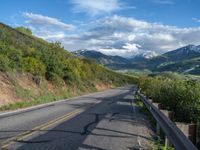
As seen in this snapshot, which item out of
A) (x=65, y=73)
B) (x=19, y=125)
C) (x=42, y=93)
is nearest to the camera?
(x=19, y=125)

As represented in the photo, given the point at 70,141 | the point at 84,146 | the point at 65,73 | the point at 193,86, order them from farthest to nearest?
the point at 65,73, the point at 193,86, the point at 70,141, the point at 84,146

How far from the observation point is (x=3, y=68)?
2812 cm

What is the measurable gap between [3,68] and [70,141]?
64.4ft

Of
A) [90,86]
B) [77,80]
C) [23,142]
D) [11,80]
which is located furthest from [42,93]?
[90,86]

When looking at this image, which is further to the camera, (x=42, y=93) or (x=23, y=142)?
(x=42, y=93)

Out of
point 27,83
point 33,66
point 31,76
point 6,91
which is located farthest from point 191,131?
point 33,66

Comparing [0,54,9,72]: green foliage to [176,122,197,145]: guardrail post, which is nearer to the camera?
[176,122,197,145]: guardrail post

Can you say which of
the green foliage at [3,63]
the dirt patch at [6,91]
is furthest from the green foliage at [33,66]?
the dirt patch at [6,91]

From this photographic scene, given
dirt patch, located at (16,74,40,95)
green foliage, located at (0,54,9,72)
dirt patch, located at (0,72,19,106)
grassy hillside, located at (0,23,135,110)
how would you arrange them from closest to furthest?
dirt patch, located at (0,72,19,106), grassy hillside, located at (0,23,135,110), green foliage, located at (0,54,9,72), dirt patch, located at (16,74,40,95)

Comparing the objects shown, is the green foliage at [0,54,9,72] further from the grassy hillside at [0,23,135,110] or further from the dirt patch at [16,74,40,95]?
the dirt patch at [16,74,40,95]

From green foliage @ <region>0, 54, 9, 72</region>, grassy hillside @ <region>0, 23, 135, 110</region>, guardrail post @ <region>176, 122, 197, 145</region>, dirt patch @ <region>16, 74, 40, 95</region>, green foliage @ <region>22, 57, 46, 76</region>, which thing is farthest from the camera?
green foliage @ <region>22, 57, 46, 76</region>

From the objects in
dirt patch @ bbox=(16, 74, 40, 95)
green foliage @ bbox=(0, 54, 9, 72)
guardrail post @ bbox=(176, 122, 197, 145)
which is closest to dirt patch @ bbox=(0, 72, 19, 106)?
green foliage @ bbox=(0, 54, 9, 72)

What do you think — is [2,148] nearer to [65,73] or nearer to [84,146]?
[84,146]

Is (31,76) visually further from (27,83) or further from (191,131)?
(191,131)
